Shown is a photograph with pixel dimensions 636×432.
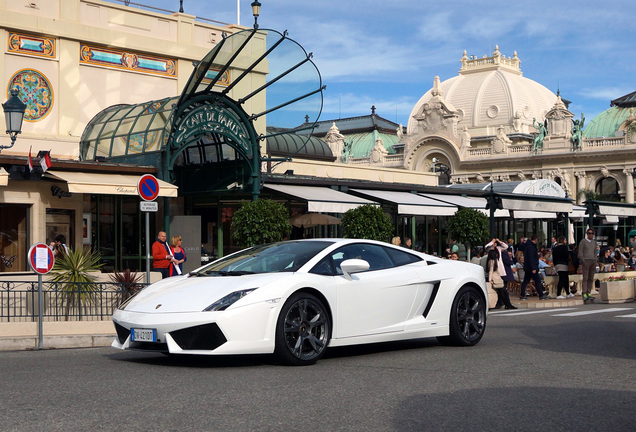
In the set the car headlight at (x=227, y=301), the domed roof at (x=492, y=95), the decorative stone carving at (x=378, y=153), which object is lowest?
the car headlight at (x=227, y=301)

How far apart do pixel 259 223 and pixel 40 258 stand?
9.68 metres

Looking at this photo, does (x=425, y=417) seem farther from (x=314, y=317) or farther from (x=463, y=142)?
(x=463, y=142)

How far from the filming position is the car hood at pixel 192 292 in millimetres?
A: 8242

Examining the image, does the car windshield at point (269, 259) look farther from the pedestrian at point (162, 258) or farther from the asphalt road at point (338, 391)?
the pedestrian at point (162, 258)

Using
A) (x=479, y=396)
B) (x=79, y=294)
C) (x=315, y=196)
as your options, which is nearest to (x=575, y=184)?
(x=315, y=196)

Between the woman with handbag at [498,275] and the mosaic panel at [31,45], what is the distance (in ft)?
54.0

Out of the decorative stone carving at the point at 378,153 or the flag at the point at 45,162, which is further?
the decorative stone carving at the point at 378,153

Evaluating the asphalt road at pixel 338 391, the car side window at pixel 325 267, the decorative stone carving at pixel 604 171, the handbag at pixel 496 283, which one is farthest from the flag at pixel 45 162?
the decorative stone carving at pixel 604 171

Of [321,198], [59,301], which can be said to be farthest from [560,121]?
[59,301]

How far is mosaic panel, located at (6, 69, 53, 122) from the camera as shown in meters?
27.6

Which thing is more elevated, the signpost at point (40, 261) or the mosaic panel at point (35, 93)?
the mosaic panel at point (35, 93)

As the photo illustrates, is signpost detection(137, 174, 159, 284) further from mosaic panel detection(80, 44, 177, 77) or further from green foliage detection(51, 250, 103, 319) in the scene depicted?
mosaic panel detection(80, 44, 177, 77)

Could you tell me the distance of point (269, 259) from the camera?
9.40 meters

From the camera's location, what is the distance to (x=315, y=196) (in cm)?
2561
